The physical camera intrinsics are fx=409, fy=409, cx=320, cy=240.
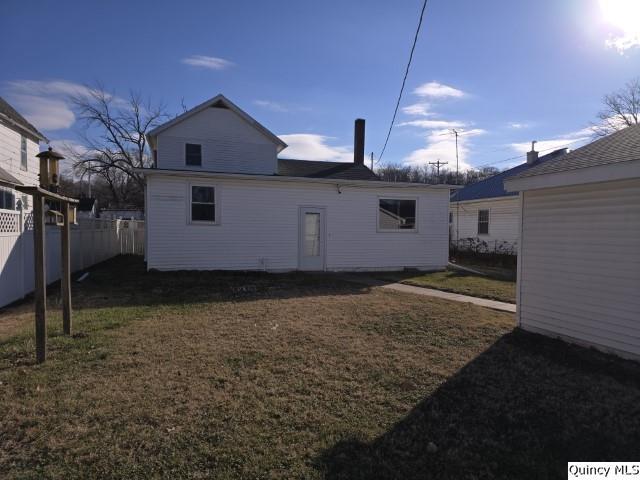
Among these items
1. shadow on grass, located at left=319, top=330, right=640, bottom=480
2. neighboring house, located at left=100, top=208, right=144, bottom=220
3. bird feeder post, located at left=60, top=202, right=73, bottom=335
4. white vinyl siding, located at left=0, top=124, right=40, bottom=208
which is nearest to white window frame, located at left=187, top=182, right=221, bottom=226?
bird feeder post, located at left=60, top=202, right=73, bottom=335

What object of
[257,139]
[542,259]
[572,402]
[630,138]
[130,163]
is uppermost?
[130,163]

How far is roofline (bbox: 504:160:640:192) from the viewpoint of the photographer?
4992mm

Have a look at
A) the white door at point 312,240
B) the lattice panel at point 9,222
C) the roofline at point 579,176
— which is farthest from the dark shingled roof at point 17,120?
the roofline at point 579,176

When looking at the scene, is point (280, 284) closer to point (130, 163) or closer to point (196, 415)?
point (196, 415)

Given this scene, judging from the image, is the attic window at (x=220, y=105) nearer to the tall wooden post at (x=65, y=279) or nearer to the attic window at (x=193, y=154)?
the attic window at (x=193, y=154)

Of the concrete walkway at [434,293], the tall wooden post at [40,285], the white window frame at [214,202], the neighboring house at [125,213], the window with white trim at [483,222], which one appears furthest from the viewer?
the neighboring house at [125,213]

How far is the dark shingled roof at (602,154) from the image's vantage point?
536 cm

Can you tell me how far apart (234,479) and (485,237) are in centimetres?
2114

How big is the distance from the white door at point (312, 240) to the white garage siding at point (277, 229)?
0.19m

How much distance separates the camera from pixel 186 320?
23.0 feet

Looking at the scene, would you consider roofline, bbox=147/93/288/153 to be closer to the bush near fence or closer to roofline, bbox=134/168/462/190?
roofline, bbox=134/168/462/190

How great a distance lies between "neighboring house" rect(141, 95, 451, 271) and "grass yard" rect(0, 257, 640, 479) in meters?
5.60

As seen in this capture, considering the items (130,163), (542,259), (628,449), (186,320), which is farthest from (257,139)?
(130,163)

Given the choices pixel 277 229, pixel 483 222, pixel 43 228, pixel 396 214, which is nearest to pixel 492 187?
pixel 483 222
